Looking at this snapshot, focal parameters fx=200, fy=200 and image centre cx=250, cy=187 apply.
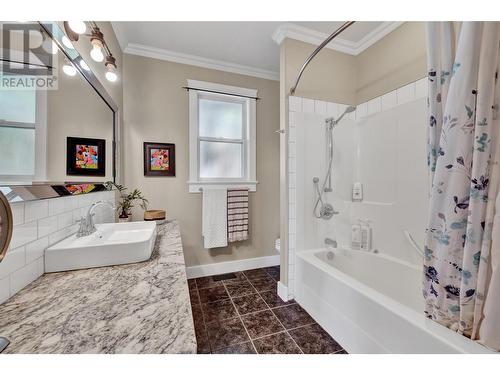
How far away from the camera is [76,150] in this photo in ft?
3.98

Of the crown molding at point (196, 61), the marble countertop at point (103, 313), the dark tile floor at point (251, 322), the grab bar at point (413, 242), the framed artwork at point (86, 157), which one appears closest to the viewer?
the marble countertop at point (103, 313)

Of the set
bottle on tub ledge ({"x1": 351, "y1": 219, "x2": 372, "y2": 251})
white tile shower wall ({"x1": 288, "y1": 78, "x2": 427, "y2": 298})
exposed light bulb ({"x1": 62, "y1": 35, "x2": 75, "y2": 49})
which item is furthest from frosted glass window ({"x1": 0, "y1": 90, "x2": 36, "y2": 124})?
bottle on tub ledge ({"x1": 351, "y1": 219, "x2": 372, "y2": 251})

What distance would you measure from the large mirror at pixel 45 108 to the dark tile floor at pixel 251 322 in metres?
1.41

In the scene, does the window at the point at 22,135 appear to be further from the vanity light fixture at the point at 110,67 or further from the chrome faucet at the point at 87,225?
the vanity light fixture at the point at 110,67

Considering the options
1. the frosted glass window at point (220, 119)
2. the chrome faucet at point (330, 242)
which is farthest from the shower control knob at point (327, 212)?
the frosted glass window at point (220, 119)

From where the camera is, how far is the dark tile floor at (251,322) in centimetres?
138

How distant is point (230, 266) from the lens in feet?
8.23

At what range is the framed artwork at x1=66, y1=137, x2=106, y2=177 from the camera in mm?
1161

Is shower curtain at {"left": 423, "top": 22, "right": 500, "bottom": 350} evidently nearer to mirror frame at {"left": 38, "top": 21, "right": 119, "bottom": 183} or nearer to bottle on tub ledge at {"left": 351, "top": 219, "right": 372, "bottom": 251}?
bottle on tub ledge at {"left": 351, "top": 219, "right": 372, "bottom": 251}

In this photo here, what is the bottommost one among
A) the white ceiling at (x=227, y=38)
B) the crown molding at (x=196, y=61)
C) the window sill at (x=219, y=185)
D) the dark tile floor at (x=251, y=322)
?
the dark tile floor at (x=251, y=322)

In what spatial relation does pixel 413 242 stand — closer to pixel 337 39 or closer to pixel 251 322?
pixel 251 322
